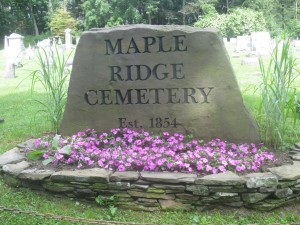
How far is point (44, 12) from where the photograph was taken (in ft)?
Answer: 142

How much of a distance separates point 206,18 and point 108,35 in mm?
31039

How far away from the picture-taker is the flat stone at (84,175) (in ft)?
10.5

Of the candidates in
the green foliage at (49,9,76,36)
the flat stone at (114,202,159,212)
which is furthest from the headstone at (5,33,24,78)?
the green foliage at (49,9,76,36)

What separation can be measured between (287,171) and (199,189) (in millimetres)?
802

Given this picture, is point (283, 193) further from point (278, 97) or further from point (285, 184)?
point (278, 97)

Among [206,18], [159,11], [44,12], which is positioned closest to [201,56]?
[206,18]

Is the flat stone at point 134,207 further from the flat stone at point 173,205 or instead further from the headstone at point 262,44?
the headstone at point 262,44

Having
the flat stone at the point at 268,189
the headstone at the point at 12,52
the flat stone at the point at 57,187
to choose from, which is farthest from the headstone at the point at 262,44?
the flat stone at the point at 57,187

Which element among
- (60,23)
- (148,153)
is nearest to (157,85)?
(148,153)

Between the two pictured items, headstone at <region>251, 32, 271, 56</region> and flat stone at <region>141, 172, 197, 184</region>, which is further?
headstone at <region>251, 32, 271, 56</region>

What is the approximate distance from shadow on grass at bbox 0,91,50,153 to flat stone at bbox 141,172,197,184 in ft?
8.01

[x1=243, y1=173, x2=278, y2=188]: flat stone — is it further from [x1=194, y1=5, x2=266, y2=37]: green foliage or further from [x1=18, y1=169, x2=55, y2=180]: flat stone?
[x1=194, y1=5, x2=266, y2=37]: green foliage

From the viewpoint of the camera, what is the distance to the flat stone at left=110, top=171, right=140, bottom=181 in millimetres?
3135

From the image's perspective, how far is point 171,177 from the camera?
3.09 metres
